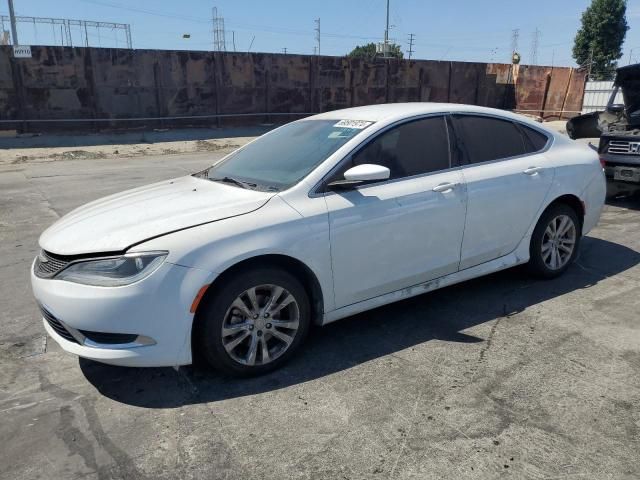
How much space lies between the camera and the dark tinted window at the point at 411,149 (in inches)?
151

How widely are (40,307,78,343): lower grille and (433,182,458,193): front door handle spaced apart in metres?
2.63

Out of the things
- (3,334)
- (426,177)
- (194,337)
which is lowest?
(3,334)

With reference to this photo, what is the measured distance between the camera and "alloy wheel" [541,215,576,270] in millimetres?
4859

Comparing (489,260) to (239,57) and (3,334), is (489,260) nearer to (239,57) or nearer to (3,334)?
(3,334)

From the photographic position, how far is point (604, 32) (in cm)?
5066

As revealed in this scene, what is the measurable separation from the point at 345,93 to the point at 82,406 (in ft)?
75.4

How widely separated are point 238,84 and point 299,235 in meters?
20.0

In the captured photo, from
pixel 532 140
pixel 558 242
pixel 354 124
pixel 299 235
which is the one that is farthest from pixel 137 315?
pixel 558 242

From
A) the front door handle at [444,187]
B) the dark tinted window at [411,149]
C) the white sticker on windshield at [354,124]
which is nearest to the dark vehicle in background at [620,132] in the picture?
the dark tinted window at [411,149]

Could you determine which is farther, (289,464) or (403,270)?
(403,270)

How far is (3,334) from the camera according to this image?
13.5ft

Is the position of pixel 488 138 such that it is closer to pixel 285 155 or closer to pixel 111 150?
pixel 285 155

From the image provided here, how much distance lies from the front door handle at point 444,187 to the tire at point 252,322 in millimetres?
1309

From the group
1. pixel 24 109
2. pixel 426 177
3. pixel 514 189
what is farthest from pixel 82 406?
pixel 24 109
